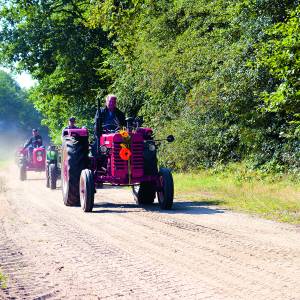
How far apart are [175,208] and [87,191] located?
1.78 m

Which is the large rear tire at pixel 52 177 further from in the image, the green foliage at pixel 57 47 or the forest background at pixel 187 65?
the green foliage at pixel 57 47

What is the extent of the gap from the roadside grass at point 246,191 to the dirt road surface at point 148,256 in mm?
1013

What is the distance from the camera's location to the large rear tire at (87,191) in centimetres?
1127

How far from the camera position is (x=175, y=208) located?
11898mm

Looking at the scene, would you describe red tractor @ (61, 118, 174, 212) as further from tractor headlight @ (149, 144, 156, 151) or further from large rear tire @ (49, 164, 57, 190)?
large rear tire @ (49, 164, 57, 190)

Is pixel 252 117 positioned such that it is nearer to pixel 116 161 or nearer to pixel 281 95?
pixel 281 95

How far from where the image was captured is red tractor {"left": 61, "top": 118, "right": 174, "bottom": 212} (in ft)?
39.4

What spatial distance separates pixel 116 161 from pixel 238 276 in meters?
6.75

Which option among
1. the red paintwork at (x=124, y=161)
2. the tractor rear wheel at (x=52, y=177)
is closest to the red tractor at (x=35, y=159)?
the tractor rear wheel at (x=52, y=177)

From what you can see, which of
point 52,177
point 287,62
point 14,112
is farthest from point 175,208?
point 14,112

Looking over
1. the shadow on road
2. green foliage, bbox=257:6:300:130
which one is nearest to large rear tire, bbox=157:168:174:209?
the shadow on road

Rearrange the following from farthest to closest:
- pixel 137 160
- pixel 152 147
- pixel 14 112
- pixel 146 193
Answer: pixel 14 112 → pixel 146 193 → pixel 152 147 → pixel 137 160

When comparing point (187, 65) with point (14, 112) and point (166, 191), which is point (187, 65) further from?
point (14, 112)

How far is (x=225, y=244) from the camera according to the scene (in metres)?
7.31
